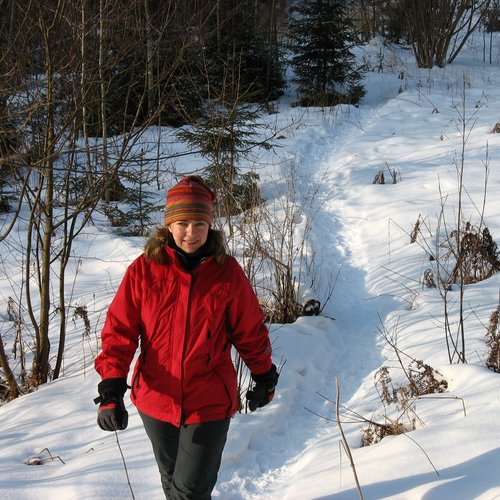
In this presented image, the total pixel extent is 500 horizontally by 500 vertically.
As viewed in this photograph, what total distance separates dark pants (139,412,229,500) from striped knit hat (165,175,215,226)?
783mm

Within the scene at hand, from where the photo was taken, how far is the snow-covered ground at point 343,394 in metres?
2.28

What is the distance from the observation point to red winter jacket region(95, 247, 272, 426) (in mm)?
1815

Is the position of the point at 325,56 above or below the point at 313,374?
above

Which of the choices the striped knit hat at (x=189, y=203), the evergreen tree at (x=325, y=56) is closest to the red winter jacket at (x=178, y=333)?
the striped knit hat at (x=189, y=203)

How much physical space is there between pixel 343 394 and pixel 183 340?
1.92m

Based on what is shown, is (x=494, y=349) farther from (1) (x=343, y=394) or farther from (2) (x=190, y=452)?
(2) (x=190, y=452)

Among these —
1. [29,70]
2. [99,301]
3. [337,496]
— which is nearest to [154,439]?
[337,496]

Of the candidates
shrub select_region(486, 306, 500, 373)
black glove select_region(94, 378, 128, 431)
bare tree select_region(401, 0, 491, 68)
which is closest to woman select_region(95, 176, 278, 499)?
black glove select_region(94, 378, 128, 431)

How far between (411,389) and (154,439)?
168 centimetres

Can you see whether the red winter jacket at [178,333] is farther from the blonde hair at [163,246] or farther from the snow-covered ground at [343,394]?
the snow-covered ground at [343,394]

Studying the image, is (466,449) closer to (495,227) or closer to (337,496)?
(337,496)

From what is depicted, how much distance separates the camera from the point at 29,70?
321 cm

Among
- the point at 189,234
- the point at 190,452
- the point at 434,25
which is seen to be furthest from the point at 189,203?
the point at 434,25

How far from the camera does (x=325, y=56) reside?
13.2 meters
